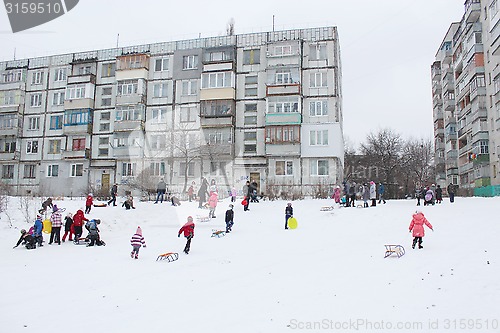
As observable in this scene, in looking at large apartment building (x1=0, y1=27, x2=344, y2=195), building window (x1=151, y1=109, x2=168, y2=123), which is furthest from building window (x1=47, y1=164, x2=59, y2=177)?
building window (x1=151, y1=109, x2=168, y2=123)

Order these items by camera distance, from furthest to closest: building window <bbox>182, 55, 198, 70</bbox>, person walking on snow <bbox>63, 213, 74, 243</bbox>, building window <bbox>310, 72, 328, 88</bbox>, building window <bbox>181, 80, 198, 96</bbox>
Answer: building window <bbox>182, 55, 198, 70</bbox> → building window <bbox>181, 80, 198, 96</bbox> → building window <bbox>310, 72, 328, 88</bbox> → person walking on snow <bbox>63, 213, 74, 243</bbox>

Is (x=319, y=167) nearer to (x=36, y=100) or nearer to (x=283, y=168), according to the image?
(x=283, y=168)

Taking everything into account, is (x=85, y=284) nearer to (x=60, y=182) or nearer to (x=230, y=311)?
(x=230, y=311)

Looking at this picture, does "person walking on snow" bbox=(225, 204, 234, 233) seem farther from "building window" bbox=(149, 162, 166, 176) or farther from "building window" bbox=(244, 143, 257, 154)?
"building window" bbox=(149, 162, 166, 176)

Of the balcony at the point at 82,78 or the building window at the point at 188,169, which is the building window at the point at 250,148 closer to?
the building window at the point at 188,169

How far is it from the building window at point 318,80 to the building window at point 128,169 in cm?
2017

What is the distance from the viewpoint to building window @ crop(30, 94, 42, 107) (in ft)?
169

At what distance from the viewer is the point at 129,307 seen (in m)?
9.64

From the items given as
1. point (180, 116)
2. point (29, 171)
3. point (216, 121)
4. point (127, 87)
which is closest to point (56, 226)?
point (216, 121)

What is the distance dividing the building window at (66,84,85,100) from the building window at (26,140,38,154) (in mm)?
6858

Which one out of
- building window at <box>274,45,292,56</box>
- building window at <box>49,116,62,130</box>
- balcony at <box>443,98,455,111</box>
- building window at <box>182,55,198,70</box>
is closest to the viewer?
building window at <box>274,45,292,56</box>

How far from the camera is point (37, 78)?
5181cm

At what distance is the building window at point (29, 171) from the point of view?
4969 centimetres

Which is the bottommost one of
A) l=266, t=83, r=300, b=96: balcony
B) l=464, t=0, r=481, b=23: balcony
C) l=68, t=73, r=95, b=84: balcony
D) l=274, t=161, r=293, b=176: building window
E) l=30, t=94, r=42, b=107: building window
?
l=274, t=161, r=293, b=176: building window
